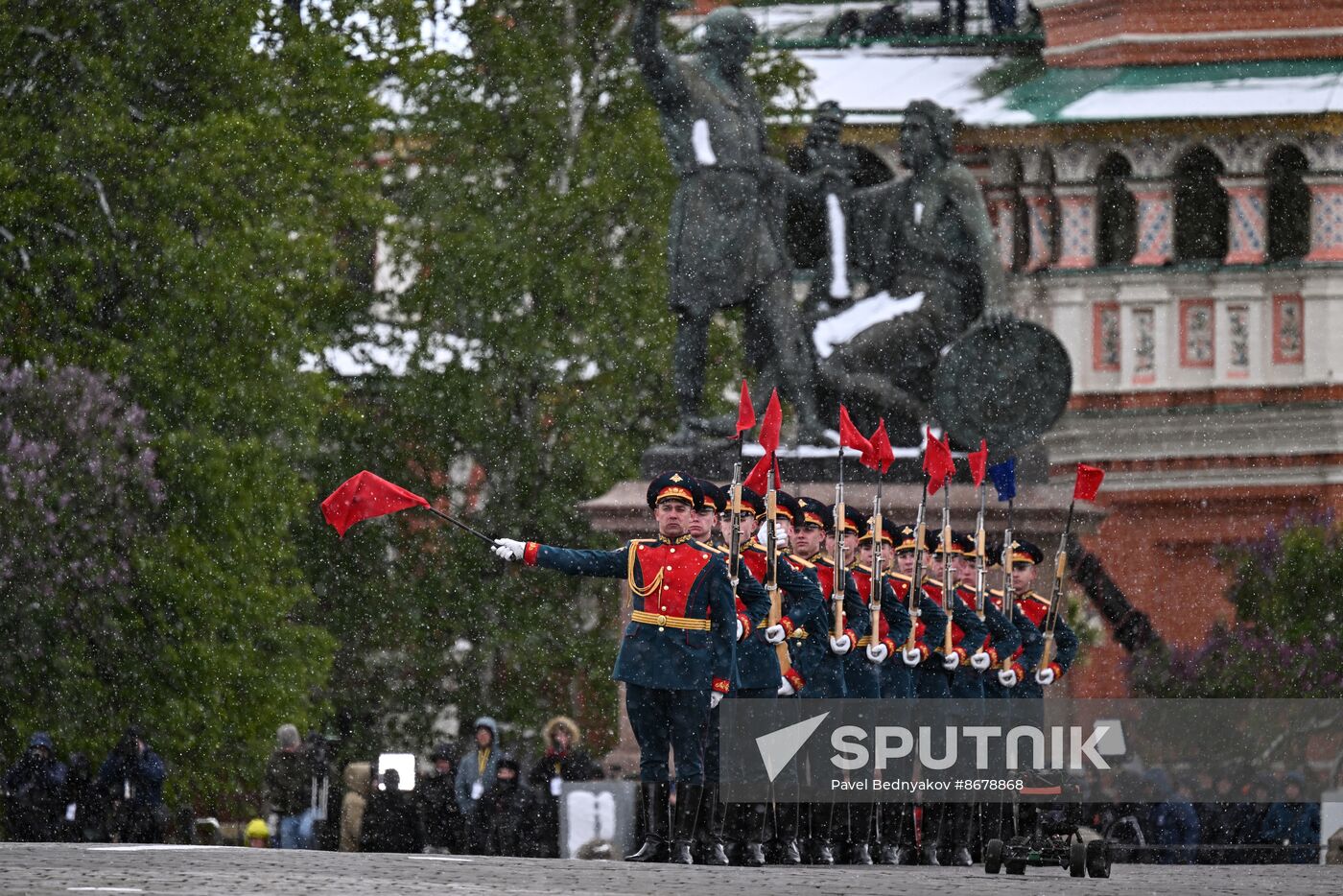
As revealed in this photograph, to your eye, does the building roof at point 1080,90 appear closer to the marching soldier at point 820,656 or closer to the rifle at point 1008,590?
the rifle at point 1008,590

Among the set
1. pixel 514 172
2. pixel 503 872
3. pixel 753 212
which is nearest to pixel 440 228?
pixel 514 172

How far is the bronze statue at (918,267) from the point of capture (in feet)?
86.5

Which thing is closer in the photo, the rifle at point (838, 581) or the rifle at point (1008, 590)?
the rifle at point (838, 581)

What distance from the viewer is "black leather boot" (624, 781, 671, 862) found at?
53.3ft

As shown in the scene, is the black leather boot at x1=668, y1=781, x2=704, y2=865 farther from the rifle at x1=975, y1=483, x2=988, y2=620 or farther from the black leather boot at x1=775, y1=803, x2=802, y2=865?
the rifle at x1=975, y1=483, x2=988, y2=620

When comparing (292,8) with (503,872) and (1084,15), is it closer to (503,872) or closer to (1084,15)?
(1084,15)

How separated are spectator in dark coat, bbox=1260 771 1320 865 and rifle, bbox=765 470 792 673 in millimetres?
4881

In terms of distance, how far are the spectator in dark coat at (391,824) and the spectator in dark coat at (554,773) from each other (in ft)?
2.34

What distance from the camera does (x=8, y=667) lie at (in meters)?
28.4

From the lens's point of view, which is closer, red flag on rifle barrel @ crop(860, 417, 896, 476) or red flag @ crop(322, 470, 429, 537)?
red flag @ crop(322, 470, 429, 537)

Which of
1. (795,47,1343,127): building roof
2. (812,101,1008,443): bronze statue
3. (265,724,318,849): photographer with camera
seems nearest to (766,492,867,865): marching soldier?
(265,724,318,849): photographer with camera

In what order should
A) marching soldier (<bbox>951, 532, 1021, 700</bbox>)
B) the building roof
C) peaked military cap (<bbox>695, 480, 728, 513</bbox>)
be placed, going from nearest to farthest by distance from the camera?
peaked military cap (<bbox>695, 480, 728, 513</bbox>), marching soldier (<bbox>951, 532, 1021, 700</bbox>), the building roof

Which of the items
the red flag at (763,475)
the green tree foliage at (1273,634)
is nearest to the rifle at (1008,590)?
the red flag at (763,475)

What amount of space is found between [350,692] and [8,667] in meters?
9.41
